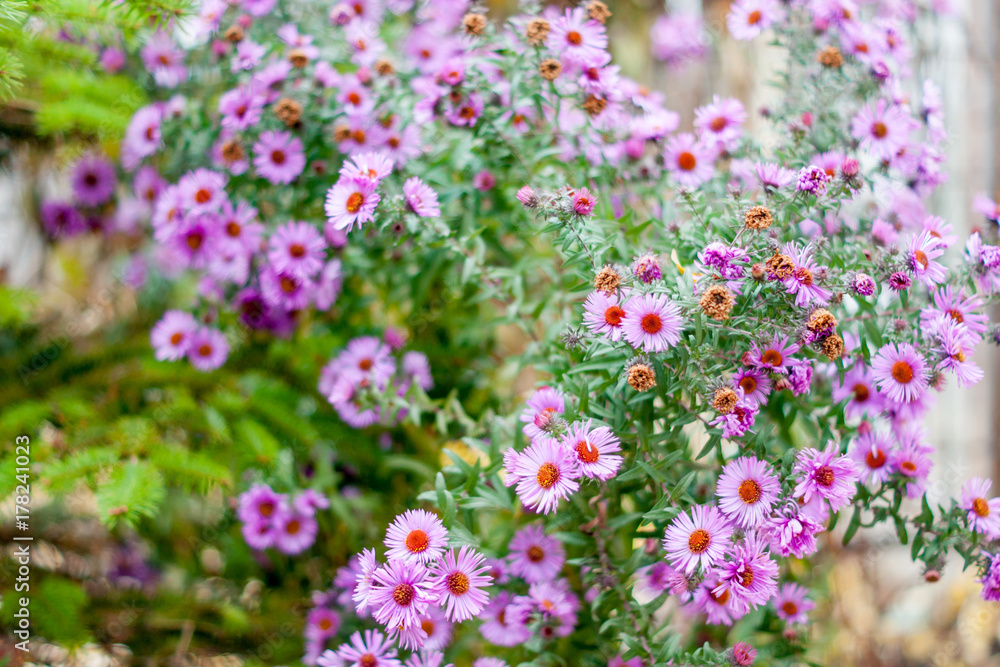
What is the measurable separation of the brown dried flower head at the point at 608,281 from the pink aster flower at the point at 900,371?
12.0 inches

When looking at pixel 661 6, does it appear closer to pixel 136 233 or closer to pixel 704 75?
pixel 704 75

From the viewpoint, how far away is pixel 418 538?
68 centimetres

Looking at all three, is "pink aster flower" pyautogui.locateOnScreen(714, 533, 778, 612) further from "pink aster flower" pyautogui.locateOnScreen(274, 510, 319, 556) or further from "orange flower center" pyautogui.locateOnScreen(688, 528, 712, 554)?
"pink aster flower" pyautogui.locateOnScreen(274, 510, 319, 556)

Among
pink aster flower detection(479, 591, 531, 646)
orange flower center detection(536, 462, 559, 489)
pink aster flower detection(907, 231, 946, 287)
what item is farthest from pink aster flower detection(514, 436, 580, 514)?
pink aster flower detection(907, 231, 946, 287)

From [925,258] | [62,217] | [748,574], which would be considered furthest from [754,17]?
[62,217]

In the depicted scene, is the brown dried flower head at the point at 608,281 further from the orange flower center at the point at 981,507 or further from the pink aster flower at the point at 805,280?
the orange flower center at the point at 981,507

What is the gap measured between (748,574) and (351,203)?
602mm

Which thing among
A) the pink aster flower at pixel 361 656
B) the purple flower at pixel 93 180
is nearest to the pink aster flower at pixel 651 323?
the pink aster flower at pixel 361 656

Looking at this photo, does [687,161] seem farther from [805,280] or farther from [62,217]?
[62,217]

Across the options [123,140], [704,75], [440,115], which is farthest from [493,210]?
[704,75]

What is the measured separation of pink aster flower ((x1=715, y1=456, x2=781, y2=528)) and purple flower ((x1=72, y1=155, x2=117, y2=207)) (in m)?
1.33

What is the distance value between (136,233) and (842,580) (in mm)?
1855

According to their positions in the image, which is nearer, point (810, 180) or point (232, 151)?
point (810, 180)

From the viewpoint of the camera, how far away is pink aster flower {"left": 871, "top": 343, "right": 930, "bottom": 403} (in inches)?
28.5
